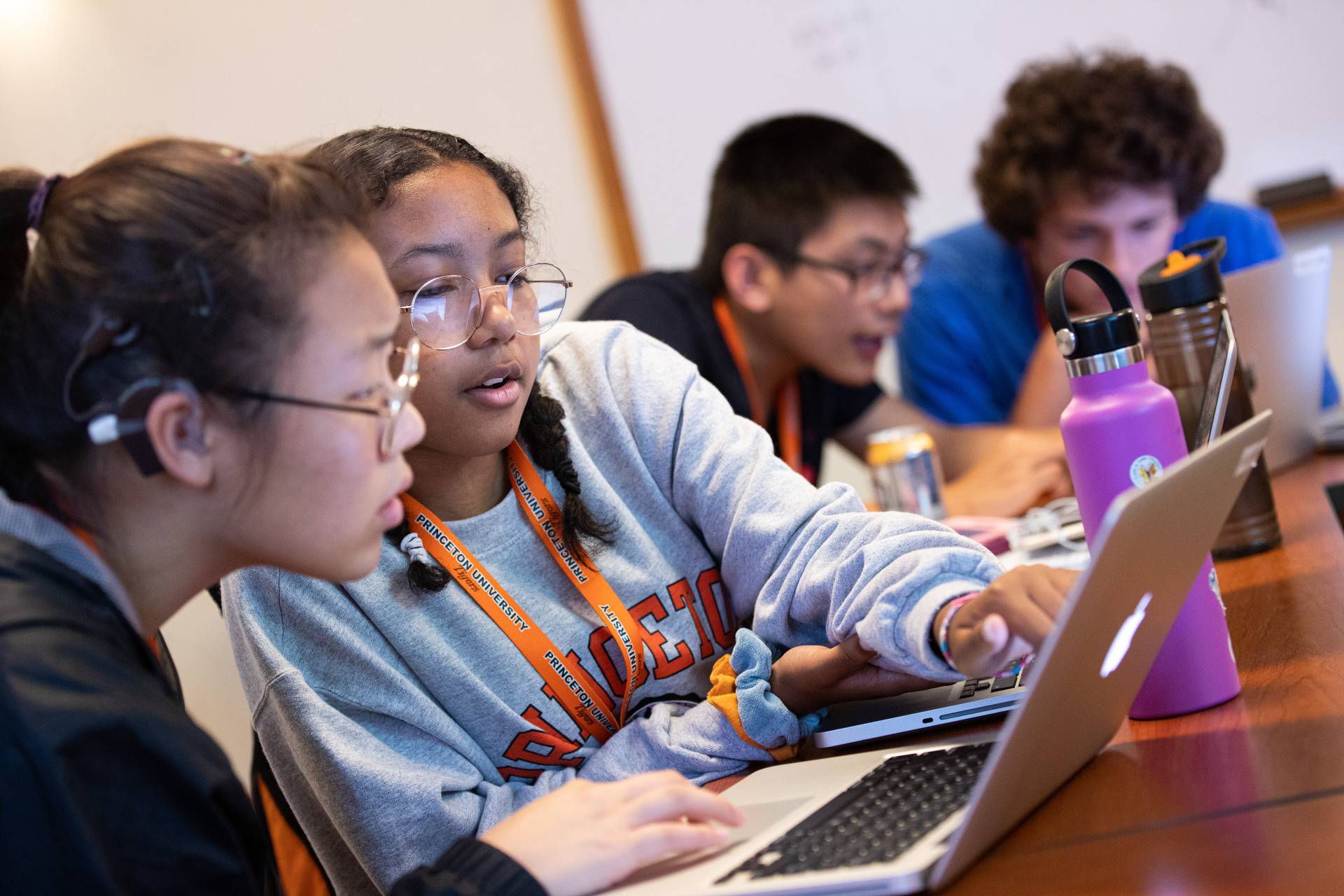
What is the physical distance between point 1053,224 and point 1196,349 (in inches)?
48.4

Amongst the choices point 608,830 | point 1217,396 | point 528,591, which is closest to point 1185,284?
point 1217,396

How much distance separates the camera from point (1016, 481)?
1869 mm

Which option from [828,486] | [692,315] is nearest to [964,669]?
[828,486]

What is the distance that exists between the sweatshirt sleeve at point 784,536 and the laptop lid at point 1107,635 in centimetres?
14

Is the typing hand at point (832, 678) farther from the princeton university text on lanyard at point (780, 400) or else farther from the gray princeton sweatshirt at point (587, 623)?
the princeton university text on lanyard at point (780, 400)

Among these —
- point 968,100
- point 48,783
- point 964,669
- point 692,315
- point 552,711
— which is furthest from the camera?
point 968,100

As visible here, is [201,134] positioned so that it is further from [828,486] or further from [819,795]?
[819,795]

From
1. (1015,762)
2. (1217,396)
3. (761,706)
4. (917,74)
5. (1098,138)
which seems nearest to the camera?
(1015,762)

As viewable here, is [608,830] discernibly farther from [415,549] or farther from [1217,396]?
[1217,396]

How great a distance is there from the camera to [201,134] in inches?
99.0

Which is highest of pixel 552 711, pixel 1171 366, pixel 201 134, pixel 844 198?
pixel 201 134

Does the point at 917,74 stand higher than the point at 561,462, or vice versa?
the point at 917,74

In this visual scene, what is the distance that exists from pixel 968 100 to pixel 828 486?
201 centimetres

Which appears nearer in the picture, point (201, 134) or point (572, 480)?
point (572, 480)
